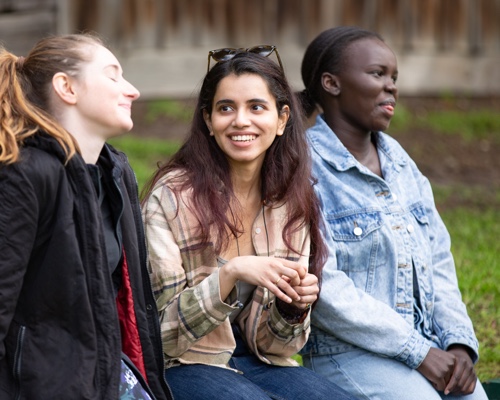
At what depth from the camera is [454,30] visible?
10.8 m

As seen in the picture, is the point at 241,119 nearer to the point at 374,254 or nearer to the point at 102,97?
the point at 102,97

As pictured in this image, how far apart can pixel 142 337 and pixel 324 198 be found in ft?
3.46

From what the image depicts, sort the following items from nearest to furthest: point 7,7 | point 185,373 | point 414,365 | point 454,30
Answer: point 185,373 < point 414,365 < point 7,7 < point 454,30

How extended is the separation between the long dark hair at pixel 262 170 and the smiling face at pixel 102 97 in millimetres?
479

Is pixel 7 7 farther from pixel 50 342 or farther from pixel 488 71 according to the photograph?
pixel 50 342

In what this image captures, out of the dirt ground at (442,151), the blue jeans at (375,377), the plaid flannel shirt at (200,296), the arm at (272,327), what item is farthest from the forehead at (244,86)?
the dirt ground at (442,151)

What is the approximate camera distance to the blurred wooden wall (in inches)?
391

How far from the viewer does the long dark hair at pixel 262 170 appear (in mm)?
3479

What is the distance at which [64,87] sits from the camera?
9.94 feet

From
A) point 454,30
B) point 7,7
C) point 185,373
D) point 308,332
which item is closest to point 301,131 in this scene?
point 308,332

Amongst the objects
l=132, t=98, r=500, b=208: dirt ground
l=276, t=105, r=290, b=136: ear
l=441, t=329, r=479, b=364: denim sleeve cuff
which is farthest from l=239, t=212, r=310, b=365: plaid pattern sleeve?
l=132, t=98, r=500, b=208: dirt ground

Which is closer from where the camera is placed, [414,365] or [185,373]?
[185,373]

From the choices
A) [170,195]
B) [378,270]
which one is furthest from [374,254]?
[170,195]

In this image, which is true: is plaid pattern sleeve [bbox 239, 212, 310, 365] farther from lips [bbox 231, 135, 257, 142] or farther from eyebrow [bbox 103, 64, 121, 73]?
eyebrow [bbox 103, 64, 121, 73]
